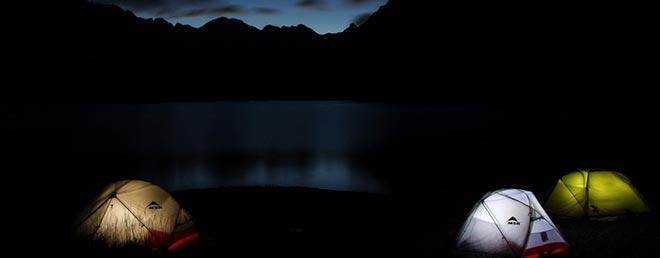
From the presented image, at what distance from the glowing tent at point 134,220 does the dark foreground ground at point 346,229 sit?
26 cm

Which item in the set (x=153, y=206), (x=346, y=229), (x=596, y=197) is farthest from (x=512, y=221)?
(x=153, y=206)

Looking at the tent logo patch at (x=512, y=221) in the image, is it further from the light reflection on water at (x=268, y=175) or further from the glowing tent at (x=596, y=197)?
the light reflection on water at (x=268, y=175)

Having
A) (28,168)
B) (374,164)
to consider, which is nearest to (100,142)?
(28,168)

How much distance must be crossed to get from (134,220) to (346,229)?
4448 mm

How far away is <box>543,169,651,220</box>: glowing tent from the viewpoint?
10977mm

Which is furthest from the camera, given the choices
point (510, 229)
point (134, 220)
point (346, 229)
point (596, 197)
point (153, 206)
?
point (596, 197)

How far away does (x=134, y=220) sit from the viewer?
866cm

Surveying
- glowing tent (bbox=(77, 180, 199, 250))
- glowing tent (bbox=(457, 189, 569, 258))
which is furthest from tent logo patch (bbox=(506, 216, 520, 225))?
glowing tent (bbox=(77, 180, 199, 250))

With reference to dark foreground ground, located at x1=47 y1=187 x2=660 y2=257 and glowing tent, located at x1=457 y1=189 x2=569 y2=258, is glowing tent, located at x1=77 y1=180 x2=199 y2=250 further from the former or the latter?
glowing tent, located at x1=457 y1=189 x2=569 y2=258

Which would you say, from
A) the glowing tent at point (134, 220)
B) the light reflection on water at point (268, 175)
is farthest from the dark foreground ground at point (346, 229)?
the light reflection on water at point (268, 175)

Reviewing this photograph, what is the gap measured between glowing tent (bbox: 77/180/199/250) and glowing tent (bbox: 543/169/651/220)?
8784 mm

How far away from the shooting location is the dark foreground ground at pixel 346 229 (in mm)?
8695

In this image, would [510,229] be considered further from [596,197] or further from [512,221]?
[596,197]

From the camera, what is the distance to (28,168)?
2709 cm
